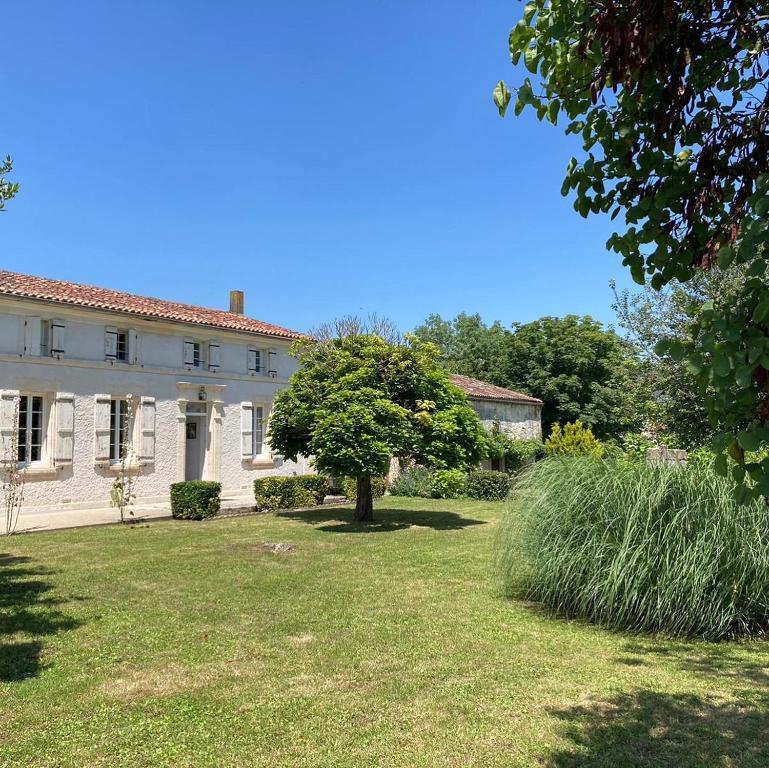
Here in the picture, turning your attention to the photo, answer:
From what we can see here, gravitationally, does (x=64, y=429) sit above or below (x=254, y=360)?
below

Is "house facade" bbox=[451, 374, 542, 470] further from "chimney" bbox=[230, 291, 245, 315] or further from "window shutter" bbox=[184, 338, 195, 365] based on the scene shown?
"window shutter" bbox=[184, 338, 195, 365]

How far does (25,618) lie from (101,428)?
11.1 meters

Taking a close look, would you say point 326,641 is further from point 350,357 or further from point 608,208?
point 350,357

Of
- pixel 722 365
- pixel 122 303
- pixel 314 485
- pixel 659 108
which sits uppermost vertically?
pixel 122 303

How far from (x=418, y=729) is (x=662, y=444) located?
35.9 ft

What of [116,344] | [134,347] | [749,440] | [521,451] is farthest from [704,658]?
[521,451]

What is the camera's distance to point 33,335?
1577 centimetres

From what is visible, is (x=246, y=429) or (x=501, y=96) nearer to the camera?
(x=501, y=96)

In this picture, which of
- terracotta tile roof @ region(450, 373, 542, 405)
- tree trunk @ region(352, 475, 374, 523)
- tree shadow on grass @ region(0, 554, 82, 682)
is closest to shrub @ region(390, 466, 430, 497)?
terracotta tile roof @ region(450, 373, 542, 405)

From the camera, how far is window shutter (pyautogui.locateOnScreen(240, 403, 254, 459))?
2114 centimetres

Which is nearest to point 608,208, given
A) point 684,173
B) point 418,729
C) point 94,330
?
point 684,173

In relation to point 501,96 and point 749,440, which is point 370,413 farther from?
point 749,440

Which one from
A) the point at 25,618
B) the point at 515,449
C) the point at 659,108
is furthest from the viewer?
the point at 515,449

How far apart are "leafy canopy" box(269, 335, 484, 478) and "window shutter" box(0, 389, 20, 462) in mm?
6051
